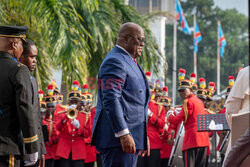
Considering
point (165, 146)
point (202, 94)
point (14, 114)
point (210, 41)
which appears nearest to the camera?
point (14, 114)

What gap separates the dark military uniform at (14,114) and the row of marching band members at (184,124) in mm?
4309

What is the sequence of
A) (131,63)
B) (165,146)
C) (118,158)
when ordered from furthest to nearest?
1. (165,146)
2. (131,63)
3. (118,158)

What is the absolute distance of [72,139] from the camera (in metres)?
10.1

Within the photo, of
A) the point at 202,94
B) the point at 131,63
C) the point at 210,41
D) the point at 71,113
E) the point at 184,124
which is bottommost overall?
the point at 184,124

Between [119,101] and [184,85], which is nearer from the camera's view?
[119,101]

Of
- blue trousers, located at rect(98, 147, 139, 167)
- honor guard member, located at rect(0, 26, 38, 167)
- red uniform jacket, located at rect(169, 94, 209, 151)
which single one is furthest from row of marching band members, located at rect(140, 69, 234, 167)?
honor guard member, located at rect(0, 26, 38, 167)

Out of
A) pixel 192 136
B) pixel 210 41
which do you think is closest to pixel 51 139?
pixel 192 136

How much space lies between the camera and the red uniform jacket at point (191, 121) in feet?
31.7

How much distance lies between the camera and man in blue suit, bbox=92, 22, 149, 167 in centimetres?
472

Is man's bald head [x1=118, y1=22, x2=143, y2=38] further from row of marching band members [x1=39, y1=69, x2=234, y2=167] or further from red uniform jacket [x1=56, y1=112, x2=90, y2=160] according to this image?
red uniform jacket [x1=56, y1=112, x2=90, y2=160]

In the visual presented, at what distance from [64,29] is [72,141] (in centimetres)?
306

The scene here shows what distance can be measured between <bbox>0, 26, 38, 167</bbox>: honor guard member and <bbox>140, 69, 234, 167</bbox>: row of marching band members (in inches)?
169

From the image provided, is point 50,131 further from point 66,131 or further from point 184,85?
point 184,85

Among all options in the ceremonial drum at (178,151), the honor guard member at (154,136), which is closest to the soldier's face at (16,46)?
the honor guard member at (154,136)
